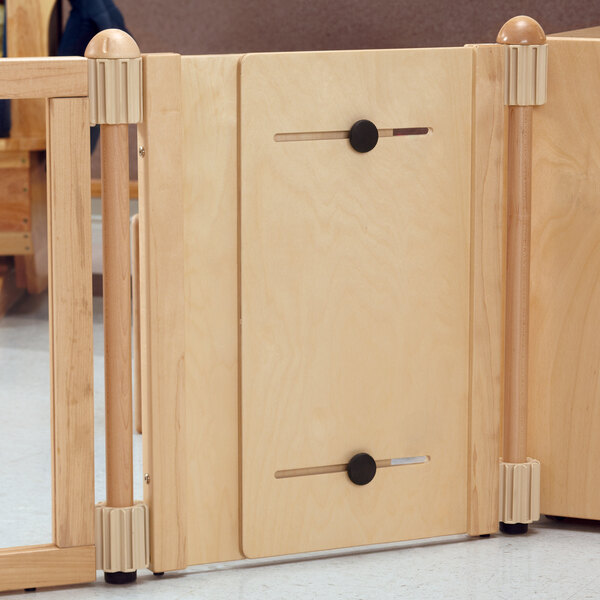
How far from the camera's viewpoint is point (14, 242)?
3209mm

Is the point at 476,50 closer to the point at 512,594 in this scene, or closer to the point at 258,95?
the point at 258,95

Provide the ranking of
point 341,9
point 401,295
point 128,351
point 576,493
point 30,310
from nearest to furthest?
point 128,351, point 401,295, point 576,493, point 30,310, point 341,9

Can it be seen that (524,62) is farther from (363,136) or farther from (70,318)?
(70,318)

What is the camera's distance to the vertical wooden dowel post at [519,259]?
5.34 ft

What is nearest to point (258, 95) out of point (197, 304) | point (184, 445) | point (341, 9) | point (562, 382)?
point (197, 304)

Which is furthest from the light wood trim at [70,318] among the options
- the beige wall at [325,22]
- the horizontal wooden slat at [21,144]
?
the beige wall at [325,22]

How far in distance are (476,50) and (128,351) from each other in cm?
60

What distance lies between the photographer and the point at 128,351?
152 centimetres

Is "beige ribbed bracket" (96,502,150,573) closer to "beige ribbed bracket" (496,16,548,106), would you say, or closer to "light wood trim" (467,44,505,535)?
"light wood trim" (467,44,505,535)

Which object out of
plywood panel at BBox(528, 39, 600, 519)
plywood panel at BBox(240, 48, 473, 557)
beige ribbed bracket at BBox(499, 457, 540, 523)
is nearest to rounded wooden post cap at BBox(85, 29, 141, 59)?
plywood panel at BBox(240, 48, 473, 557)

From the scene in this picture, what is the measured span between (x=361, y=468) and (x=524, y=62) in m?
0.59

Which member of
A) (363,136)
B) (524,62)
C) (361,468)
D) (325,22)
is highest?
(325,22)

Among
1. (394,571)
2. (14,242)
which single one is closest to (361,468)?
(394,571)

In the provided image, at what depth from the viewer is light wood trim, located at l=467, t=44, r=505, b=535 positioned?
1629 mm
